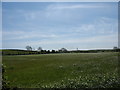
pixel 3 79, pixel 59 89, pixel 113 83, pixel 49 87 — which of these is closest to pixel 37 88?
pixel 49 87

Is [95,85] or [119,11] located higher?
[119,11]

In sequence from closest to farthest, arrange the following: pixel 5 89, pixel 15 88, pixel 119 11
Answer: pixel 5 89
pixel 15 88
pixel 119 11

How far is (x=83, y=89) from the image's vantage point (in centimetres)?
668

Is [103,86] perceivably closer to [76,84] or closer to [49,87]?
[76,84]

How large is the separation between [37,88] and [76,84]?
1759 millimetres

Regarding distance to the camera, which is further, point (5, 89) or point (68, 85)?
point (68, 85)

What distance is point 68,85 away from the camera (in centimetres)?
707

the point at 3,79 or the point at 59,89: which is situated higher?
the point at 3,79

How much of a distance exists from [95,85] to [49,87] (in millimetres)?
2030

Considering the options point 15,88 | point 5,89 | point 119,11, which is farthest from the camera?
point 119,11

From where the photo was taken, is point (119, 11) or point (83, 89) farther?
point (119, 11)

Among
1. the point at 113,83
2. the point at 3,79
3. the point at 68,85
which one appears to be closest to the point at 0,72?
the point at 3,79

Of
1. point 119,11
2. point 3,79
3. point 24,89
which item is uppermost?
point 119,11

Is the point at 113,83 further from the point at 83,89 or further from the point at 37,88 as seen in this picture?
the point at 37,88
